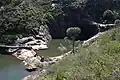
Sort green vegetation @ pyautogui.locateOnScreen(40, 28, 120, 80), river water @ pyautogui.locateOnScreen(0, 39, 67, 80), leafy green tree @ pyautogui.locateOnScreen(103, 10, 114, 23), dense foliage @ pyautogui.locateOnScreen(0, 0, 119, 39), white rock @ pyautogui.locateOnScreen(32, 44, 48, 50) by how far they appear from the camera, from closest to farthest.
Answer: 1. green vegetation @ pyautogui.locateOnScreen(40, 28, 120, 80)
2. river water @ pyautogui.locateOnScreen(0, 39, 67, 80)
3. white rock @ pyautogui.locateOnScreen(32, 44, 48, 50)
4. dense foliage @ pyautogui.locateOnScreen(0, 0, 119, 39)
5. leafy green tree @ pyautogui.locateOnScreen(103, 10, 114, 23)

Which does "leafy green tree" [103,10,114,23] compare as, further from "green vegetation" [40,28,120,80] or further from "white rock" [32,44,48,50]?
"green vegetation" [40,28,120,80]

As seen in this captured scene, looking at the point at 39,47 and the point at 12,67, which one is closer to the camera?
the point at 12,67

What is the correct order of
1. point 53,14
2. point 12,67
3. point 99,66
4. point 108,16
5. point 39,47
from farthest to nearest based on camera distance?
point 108,16 → point 53,14 → point 39,47 → point 12,67 → point 99,66

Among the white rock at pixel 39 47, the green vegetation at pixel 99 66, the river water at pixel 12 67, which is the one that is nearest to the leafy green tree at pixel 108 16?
the white rock at pixel 39 47

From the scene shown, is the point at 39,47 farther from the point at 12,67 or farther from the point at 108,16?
the point at 108,16

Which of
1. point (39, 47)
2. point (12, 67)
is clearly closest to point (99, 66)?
point (12, 67)

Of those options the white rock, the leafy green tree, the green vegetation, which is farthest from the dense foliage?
the green vegetation

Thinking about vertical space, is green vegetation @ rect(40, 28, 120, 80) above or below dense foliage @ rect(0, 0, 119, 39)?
above

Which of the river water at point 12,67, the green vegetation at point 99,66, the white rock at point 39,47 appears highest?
the green vegetation at point 99,66

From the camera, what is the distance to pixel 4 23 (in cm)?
2747

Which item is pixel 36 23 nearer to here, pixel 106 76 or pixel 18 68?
pixel 18 68

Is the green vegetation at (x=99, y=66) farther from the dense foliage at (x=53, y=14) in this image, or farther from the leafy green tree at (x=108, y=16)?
the leafy green tree at (x=108, y=16)

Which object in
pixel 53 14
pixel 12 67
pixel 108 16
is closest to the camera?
pixel 12 67

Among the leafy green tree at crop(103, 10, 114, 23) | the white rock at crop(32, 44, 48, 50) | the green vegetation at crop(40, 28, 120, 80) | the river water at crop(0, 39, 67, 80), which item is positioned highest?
the green vegetation at crop(40, 28, 120, 80)
